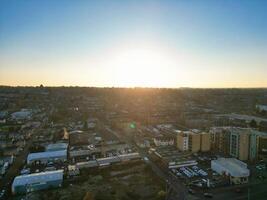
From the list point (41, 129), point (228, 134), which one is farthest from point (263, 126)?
point (41, 129)

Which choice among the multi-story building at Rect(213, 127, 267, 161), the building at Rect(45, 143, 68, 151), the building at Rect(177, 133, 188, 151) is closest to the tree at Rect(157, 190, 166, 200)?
the building at Rect(177, 133, 188, 151)

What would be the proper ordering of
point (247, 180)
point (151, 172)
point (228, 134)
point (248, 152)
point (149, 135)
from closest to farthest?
point (247, 180)
point (151, 172)
point (248, 152)
point (228, 134)
point (149, 135)

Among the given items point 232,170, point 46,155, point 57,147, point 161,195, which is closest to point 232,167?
point 232,170

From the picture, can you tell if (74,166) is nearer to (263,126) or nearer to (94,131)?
(94,131)

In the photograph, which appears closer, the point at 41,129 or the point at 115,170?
the point at 115,170

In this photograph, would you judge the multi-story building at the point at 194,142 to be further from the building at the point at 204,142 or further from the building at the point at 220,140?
the building at the point at 220,140

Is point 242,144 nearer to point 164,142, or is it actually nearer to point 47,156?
point 164,142

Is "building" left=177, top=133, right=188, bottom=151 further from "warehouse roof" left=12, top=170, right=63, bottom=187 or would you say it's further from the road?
"warehouse roof" left=12, top=170, right=63, bottom=187
